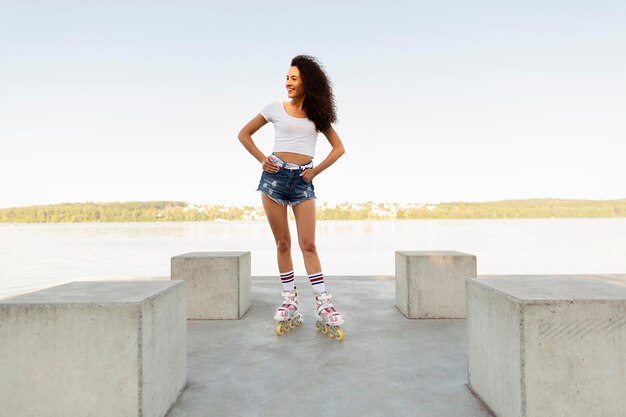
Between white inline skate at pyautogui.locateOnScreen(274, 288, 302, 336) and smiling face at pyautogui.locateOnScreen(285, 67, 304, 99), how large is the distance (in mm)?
1969

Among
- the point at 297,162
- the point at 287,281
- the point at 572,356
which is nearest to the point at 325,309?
the point at 287,281

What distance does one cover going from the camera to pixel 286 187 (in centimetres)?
341

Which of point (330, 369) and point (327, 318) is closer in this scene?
point (330, 369)

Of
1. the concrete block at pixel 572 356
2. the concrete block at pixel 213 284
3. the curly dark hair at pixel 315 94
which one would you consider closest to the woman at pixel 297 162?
the curly dark hair at pixel 315 94

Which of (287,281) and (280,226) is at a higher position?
(280,226)

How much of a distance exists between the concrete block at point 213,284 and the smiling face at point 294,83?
187 cm

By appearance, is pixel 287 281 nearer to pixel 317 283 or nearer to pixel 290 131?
pixel 317 283

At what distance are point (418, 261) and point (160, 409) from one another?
295 cm

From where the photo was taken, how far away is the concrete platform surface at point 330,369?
2.03m

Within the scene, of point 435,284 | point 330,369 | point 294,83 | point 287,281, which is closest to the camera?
point 330,369

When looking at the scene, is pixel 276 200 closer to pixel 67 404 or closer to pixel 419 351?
pixel 419 351

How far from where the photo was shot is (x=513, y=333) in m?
1.71

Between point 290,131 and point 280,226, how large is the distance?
92cm

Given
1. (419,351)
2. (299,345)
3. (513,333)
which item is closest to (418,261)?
(419,351)
